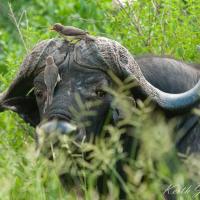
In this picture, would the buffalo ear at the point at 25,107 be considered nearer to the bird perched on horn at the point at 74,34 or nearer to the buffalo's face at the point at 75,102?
the buffalo's face at the point at 75,102

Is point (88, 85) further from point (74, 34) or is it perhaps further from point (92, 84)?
point (74, 34)

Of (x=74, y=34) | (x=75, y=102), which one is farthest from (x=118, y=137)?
(x=74, y=34)

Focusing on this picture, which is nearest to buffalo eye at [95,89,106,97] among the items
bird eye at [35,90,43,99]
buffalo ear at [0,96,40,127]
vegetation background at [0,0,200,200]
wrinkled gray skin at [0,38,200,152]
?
wrinkled gray skin at [0,38,200,152]

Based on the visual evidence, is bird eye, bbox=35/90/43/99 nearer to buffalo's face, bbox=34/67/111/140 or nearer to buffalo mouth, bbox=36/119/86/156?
buffalo's face, bbox=34/67/111/140

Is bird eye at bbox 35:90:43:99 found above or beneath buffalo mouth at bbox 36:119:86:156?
beneath

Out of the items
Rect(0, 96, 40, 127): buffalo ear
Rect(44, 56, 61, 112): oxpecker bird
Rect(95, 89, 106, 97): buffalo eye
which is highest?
Rect(44, 56, 61, 112): oxpecker bird

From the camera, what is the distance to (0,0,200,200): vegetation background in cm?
637

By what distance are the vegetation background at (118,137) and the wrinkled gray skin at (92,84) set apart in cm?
13

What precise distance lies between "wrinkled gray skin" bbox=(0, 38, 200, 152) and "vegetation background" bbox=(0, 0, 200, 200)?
0.13m

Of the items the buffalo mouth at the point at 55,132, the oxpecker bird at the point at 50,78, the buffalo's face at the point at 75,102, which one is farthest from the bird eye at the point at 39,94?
the buffalo mouth at the point at 55,132

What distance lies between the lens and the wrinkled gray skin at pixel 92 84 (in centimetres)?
757

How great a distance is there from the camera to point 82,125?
745cm

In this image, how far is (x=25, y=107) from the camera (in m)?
8.42

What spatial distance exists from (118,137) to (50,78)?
60 centimetres
